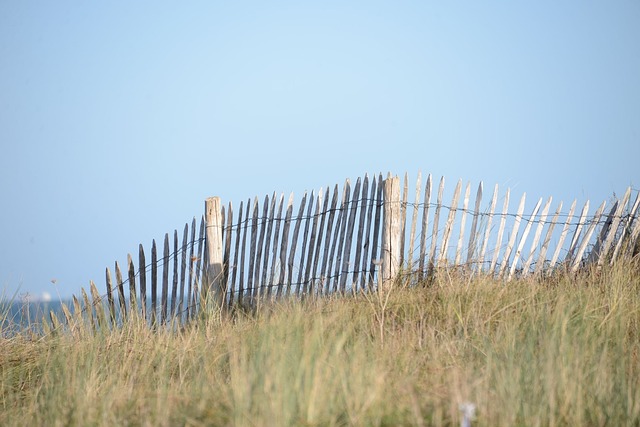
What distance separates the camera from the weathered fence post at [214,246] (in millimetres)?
8008

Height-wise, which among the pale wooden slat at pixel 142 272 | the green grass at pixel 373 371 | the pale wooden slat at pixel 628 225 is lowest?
the green grass at pixel 373 371

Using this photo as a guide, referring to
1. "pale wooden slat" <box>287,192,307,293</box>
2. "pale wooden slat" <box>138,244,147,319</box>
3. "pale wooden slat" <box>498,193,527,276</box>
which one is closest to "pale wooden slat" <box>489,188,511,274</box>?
"pale wooden slat" <box>498,193,527,276</box>

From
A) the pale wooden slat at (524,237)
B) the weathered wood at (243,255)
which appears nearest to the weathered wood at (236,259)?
the weathered wood at (243,255)

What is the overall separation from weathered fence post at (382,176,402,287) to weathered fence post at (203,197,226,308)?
2.06 m

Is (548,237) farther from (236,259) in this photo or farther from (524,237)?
(236,259)

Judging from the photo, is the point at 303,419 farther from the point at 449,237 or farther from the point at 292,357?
the point at 449,237

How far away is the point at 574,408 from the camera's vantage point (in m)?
2.93

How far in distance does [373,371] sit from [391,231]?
3999 mm

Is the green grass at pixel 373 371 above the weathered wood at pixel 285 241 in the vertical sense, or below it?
below

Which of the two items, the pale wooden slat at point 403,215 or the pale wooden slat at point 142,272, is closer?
the pale wooden slat at point 403,215

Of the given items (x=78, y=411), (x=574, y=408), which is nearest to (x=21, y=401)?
(x=78, y=411)

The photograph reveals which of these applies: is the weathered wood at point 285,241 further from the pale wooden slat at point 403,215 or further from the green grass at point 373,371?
the green grass at point 373,371

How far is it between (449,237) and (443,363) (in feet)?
10.0

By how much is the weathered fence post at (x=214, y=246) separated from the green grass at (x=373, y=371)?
2082mm
